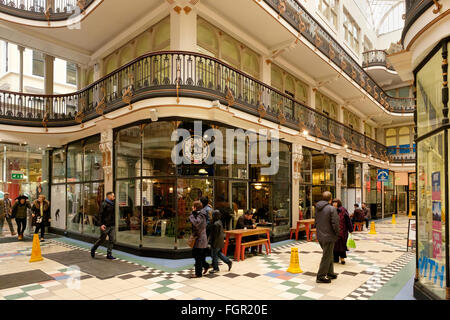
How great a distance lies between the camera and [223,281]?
6895mm

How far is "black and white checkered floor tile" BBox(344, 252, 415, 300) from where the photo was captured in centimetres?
607

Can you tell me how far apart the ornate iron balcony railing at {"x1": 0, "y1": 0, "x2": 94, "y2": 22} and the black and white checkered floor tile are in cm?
1129

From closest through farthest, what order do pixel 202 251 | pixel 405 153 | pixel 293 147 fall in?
pixel 202 251 → pixel 293 147 → pixel 405 153

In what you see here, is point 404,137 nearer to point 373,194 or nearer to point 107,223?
point 373,194

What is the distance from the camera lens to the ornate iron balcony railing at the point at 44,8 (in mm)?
10914

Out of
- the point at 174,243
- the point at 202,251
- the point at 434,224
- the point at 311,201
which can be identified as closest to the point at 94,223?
the point at 174,243

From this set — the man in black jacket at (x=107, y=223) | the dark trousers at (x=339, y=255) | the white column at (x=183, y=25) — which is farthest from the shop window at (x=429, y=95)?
the man in black jacket at (x=107, y=223)

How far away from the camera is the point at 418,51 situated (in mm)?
5602

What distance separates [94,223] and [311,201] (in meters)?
9.82

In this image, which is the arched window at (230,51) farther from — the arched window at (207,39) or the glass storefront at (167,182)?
the glass storefront at (167,182)

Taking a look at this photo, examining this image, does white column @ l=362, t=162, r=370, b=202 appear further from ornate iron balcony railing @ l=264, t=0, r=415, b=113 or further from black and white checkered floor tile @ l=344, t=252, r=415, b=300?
black and white checkered floor tile @ l=344, t=252, r=415, b=300

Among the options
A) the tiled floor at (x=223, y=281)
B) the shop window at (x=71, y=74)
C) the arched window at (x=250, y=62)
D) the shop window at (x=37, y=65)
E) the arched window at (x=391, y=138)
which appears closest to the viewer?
the tiled floor at (x=223, y=281)

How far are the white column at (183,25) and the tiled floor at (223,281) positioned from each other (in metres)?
6.34
